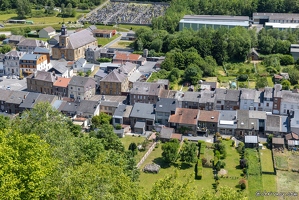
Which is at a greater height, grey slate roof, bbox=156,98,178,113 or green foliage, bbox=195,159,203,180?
grey slate roof, bbox=156,98,178,113

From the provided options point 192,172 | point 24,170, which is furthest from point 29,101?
point 24,170

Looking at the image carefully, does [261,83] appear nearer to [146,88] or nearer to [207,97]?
[207,97]

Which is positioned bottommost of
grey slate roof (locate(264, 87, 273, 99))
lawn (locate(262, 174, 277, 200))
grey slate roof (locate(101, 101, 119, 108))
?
lawn (locate(262, 174, 277, 200))

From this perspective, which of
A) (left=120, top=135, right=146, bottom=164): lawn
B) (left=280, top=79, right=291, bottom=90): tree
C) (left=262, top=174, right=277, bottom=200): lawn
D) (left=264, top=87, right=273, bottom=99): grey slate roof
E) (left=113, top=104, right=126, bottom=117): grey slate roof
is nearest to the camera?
(left=262, top=174, right=277, bottom=200): lawn

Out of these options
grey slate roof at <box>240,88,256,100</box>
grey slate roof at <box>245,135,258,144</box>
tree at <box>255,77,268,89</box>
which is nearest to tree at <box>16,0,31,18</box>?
tree at <box>255,77,268,89</box>

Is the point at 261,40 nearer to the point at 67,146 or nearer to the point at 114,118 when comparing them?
the point at 114,118

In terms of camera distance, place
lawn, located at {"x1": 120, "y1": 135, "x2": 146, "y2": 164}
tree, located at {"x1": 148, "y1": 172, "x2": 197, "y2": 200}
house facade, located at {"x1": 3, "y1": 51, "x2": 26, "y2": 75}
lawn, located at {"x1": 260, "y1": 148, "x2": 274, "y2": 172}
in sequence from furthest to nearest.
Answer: house facade, located at {"x1": 3, "y1": 51, "x2": 26, "y2": 75}
lawn, located at {"x1": 120, "y1": 135, "x2": 146, "y2": 164}
lawn, located at {"x1": 260, "y1": 148, "x2": 274, "y2": 172}
tree, located at {"x1": 148, "y1": 172, "x2": 197, "y2": 200}

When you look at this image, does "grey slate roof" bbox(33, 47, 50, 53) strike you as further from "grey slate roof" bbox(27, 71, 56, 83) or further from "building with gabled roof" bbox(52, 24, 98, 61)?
"grey slate roof" bbox(27, 71, 56, 83)

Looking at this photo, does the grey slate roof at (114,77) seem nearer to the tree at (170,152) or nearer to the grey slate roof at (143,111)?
the grey slate roof at (143,111)
